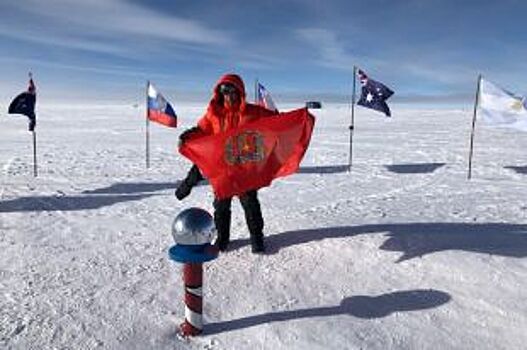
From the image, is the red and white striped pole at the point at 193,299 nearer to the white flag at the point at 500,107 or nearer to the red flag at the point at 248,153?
the red flag at the point at 248,153

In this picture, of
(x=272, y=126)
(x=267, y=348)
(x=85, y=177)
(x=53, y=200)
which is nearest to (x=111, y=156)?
(x=85, y=177)

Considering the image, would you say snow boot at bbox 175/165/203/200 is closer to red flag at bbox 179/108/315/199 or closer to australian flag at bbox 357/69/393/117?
red flag at bbox 179/108/315/199

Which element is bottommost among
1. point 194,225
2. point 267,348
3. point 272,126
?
point 267,348

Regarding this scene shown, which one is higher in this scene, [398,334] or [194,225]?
[194,225]

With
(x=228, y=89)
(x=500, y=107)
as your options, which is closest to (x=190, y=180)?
(x=228, y=89)

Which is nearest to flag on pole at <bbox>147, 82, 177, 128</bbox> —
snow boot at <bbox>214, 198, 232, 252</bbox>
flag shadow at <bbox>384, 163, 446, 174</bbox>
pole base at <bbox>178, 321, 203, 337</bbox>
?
flag shadow at <bbox>384, 163, 446, 174</bbox>

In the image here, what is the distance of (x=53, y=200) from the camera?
9.80m

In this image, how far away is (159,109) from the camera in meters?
14.8

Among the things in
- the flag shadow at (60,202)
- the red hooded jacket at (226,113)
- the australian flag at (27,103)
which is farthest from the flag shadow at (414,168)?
the red hooded jacket at (226,113)

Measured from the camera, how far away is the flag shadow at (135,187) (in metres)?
11.3

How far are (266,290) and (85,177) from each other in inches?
357

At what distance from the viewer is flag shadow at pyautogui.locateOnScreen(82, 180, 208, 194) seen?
1130 cm

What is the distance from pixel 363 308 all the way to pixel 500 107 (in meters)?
9.43

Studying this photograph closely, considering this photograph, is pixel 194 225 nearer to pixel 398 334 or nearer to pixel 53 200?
pixel 398 334
